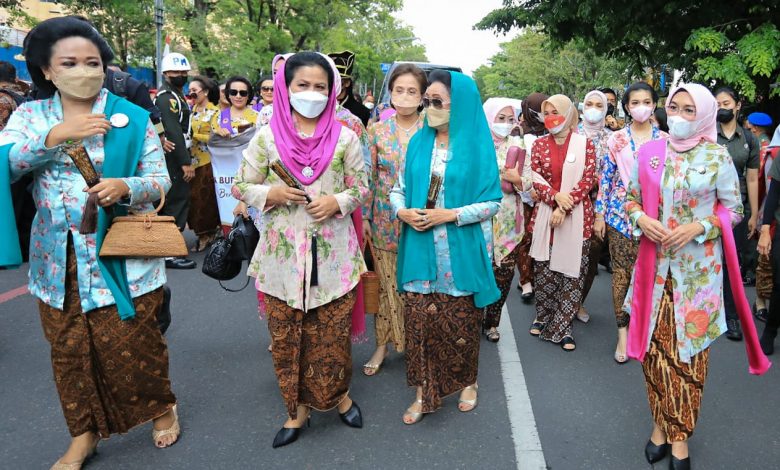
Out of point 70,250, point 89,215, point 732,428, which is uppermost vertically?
point 89,215

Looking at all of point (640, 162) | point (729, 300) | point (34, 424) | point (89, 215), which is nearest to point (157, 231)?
point (89, 215)

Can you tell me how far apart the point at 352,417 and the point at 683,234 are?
6.24 ft

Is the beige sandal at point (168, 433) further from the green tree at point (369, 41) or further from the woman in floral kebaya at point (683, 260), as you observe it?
the green tree at point (369, 41)

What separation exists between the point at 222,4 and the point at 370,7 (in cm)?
973

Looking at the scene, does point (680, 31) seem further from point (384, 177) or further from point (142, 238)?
point (142, 238)

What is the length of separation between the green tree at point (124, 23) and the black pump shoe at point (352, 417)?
14091 mm

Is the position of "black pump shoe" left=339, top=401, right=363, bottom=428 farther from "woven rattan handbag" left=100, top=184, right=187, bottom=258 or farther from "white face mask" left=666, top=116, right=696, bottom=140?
"white face mask" left=666, top=116, right=696, bottom=140

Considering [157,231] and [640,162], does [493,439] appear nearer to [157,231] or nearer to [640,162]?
[640,162]

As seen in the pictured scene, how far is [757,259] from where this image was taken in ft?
19.2

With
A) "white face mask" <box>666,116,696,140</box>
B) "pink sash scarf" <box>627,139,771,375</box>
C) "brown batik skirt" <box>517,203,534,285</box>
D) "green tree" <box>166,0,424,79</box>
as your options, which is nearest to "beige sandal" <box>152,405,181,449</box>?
"pink sash scarf" <box>627,139,771,375</box>

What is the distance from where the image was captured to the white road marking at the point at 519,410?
3.03m

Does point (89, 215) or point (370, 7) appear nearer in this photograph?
point (89, 215)

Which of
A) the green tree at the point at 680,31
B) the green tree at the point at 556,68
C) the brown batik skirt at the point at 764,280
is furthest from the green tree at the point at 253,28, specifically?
the brown batik skirt at the point at 764,280

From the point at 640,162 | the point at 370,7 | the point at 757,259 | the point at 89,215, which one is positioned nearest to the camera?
the point at 89,215
